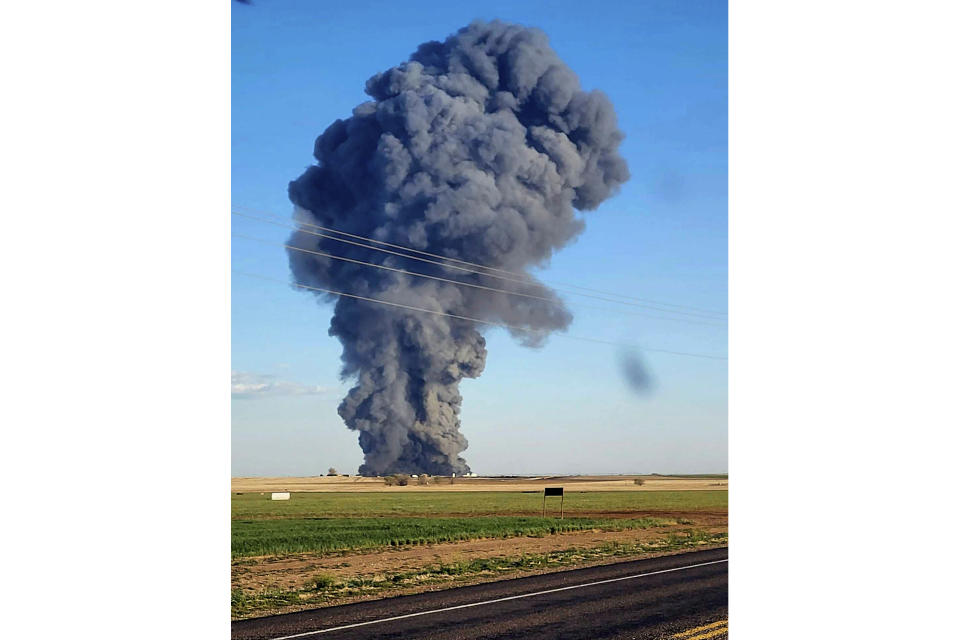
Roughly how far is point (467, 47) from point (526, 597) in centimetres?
8742

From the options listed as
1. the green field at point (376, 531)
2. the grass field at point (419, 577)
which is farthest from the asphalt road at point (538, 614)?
the green field at point (376, 531)

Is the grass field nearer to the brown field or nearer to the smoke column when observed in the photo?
the brown field

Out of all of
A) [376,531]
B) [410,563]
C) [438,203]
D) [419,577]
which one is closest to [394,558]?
[410,563]

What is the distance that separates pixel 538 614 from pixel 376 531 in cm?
2535

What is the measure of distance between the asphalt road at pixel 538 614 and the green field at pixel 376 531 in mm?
14822

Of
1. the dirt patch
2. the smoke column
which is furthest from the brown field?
the smoke column

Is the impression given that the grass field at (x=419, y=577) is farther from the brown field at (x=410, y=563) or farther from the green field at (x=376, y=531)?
the green field at (x=376, y=531)

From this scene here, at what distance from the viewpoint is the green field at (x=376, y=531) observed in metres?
29.0

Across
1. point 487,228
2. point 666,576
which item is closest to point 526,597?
point 666,576

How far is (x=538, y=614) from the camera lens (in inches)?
434

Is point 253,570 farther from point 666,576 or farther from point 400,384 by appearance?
point 400,384

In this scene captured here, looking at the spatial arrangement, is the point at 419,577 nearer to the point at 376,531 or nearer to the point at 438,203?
the point at 376,531

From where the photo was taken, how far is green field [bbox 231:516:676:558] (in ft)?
95.2
